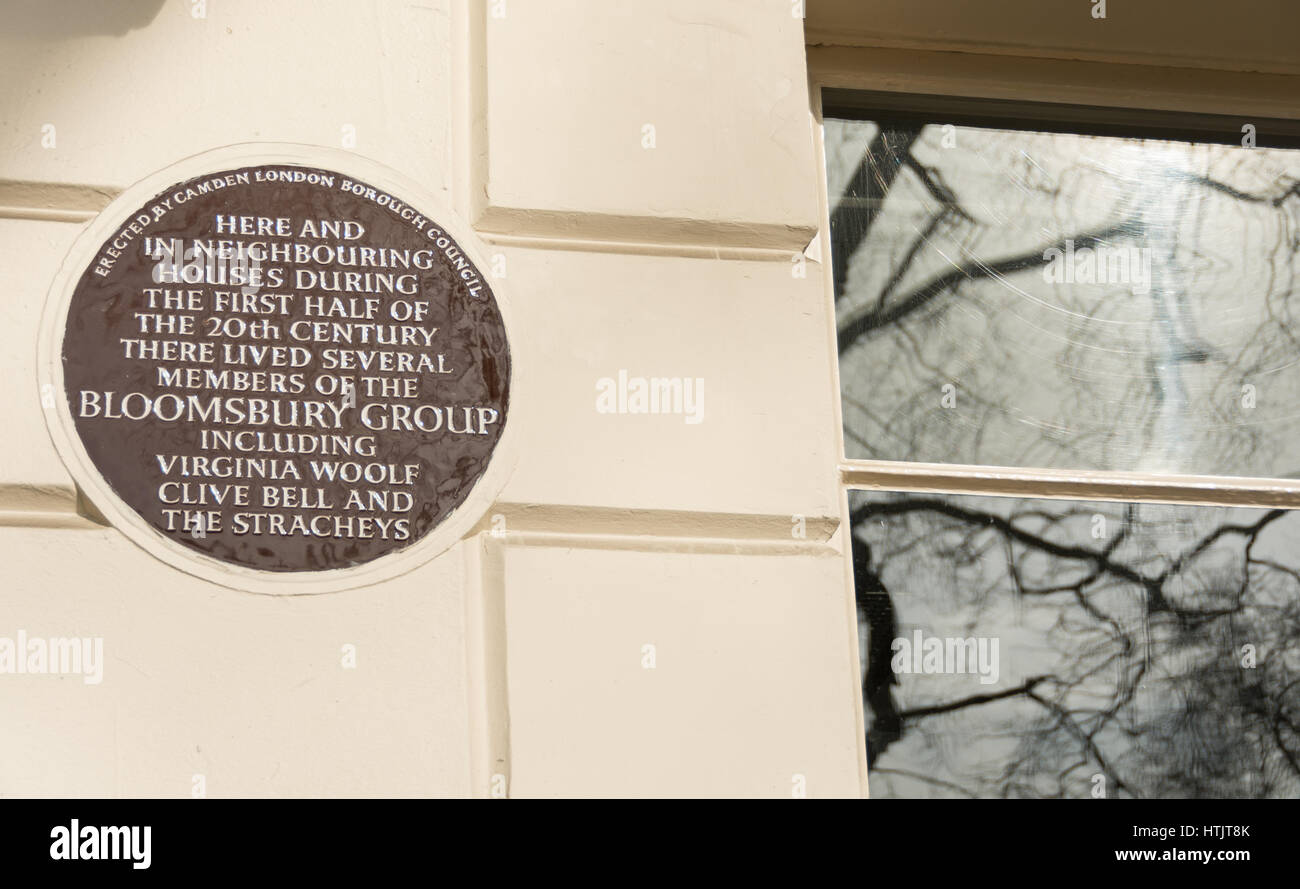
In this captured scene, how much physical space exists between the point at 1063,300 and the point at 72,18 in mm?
2745

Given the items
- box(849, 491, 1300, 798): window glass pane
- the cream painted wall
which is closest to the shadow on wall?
the cream painted wall

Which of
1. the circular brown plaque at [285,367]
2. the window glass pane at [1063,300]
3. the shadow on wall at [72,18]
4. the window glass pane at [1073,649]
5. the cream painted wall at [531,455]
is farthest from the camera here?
the window glass pane at [1063,300]

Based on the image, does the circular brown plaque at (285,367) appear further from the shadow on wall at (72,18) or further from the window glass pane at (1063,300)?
the window glass pane at (1063,300)

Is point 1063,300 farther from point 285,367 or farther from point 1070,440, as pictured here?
point 285,367

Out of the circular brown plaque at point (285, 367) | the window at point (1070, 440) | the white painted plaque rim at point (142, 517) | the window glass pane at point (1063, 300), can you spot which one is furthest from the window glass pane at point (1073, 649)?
the circular brown plaque at point (285, 367)

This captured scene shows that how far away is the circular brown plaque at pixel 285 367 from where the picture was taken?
3561 mm

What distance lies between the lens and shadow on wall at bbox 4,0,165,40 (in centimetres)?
380

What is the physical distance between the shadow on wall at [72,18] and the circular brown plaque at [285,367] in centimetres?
46

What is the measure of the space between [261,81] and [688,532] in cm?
155

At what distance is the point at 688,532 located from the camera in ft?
12.4

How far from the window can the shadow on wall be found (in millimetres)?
1924

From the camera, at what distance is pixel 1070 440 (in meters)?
4.30

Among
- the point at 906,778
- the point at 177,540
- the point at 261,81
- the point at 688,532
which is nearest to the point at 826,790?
the point at 906,778
